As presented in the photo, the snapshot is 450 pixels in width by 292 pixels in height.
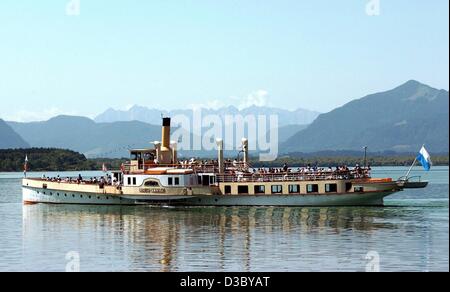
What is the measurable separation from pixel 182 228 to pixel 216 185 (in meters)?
14.5

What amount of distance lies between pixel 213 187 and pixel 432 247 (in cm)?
2672

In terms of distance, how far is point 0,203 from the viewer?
251 ft

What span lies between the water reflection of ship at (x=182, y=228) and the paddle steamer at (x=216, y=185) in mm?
1130

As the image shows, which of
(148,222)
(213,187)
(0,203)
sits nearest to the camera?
(148,222)

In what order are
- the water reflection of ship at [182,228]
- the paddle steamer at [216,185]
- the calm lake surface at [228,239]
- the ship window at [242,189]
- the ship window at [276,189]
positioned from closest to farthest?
1. the calm lake surface at [228,239]
2. the water reflection of ship at [182,228]
3. the paddle steamer at [216,185]
4. the ship window at [276,189]
5. the ship window at [242,189]

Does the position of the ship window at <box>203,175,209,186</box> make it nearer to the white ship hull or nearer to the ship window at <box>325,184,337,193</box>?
the white ship hull

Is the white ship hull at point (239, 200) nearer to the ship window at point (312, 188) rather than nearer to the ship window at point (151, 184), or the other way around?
the ship window at point (312, 188)

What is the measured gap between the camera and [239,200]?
61406 mm

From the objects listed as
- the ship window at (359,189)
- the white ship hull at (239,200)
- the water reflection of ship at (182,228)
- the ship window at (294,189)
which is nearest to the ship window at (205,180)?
the white ship hull at (239,200)

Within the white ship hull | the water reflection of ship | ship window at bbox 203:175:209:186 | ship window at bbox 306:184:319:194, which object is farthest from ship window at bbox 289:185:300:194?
ship window at bbox 203:175:209:186

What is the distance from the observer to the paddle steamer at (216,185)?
195 ft

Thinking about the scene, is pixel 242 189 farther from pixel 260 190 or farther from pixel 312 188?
pixel 312 188
